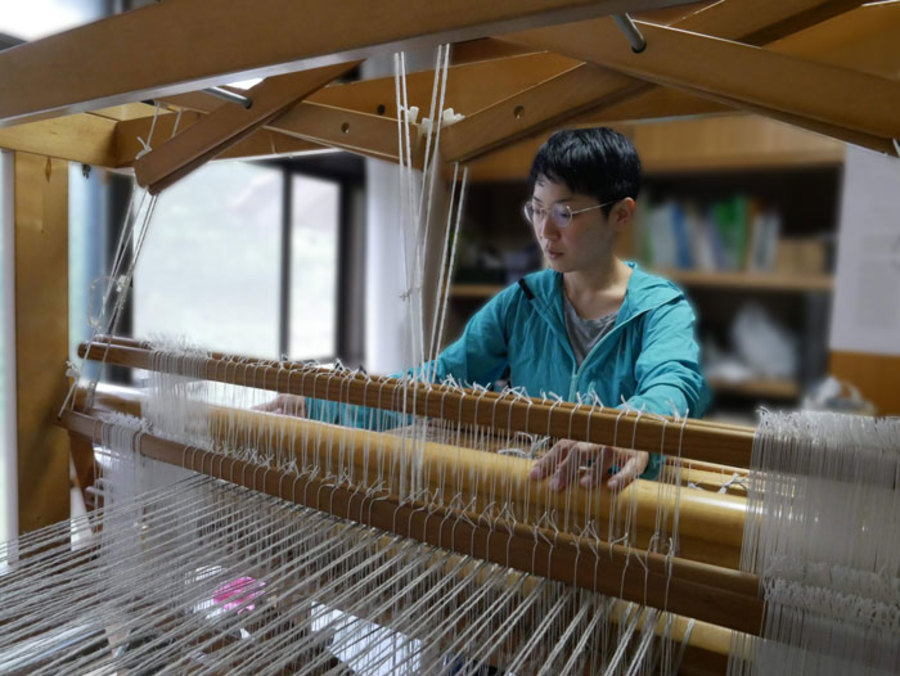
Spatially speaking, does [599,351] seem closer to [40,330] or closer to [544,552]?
[544,552]

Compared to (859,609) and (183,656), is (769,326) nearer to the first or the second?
(859,609)

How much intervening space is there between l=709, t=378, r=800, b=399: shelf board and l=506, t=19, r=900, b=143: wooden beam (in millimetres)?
1453

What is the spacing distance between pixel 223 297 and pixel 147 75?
96.3 inches

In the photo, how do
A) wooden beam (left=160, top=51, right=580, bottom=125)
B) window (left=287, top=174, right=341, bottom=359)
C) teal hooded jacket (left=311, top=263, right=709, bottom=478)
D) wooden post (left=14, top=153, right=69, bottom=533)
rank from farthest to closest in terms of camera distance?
window (left=287, top=174, right=341, bottom=359)
wooden post (left=14, top=153, right=69, bottom=533)
wooden beam (left=160, top=51, right=580, bottom=125)
teal hooded jacket (left=311, top=263, right=709, bottom=478)

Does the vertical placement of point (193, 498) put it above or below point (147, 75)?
below

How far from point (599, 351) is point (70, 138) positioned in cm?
93

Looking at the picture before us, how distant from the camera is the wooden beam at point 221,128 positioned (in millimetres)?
846

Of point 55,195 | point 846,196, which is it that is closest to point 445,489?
point 55,195

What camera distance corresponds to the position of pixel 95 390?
1.05 meters

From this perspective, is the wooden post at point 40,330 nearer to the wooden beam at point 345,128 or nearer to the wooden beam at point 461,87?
the wooden beam at point 461,87

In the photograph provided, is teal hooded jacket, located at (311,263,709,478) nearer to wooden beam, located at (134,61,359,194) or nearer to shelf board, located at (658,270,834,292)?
wooden beam, located at (134,61,359,194)

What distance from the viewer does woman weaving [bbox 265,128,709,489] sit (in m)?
0.87

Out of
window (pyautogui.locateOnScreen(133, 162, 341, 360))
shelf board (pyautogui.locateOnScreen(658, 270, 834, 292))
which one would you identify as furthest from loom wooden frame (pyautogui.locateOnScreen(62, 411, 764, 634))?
window (pyautogui.locateOnScreen(133, 162, 341, 360))

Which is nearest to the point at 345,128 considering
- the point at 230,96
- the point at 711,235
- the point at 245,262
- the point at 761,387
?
the point at 230,96
